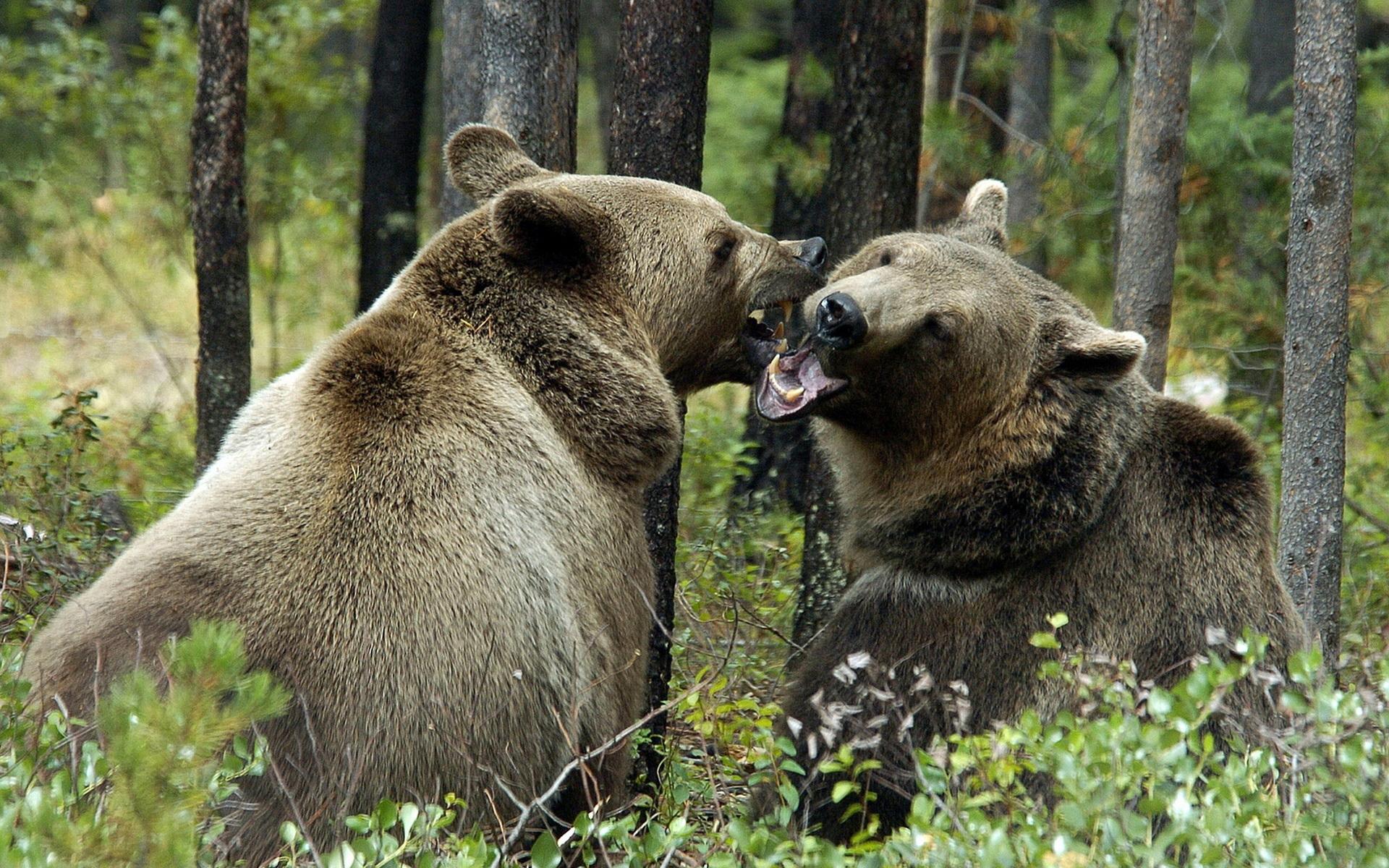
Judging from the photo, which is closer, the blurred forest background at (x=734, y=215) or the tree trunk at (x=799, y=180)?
the blurred forest background at (x=734, y=215)

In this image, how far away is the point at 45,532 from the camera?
654cm

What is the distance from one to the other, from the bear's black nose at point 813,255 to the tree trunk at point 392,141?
6162 mm

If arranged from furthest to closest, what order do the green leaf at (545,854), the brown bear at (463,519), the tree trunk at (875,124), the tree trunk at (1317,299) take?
1. the tree trunk at (875,124)
2. the tree trunk at (1317,299)
3. the brown bear at (463,519)
4. the green leaf at (545,854)

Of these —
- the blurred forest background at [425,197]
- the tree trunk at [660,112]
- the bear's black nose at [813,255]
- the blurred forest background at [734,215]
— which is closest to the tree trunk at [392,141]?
the blurred forest background at [425,197]

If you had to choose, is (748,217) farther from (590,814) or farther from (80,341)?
(590,814)

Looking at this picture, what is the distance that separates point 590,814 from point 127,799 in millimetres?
1721

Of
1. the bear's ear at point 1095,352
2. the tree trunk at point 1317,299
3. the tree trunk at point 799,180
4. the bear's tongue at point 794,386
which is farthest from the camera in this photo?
the tree trunk at point 799,180

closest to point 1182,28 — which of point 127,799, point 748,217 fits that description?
point 127,799

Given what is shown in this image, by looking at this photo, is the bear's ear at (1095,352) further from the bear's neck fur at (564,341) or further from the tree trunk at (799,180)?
the tree trunk at (799,180)

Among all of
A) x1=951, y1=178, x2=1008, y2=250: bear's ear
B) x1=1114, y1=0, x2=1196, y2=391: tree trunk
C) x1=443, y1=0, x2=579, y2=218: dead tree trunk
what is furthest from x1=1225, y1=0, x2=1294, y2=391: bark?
x1=443, y1=0, x2=579, y2=218: dead tree trunk

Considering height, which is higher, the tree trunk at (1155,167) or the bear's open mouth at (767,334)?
the tree trunk at (1155,167)

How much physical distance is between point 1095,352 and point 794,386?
105 centimetres

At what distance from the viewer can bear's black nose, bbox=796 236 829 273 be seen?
5324 millimetres

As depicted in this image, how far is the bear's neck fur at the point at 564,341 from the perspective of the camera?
464 cm
